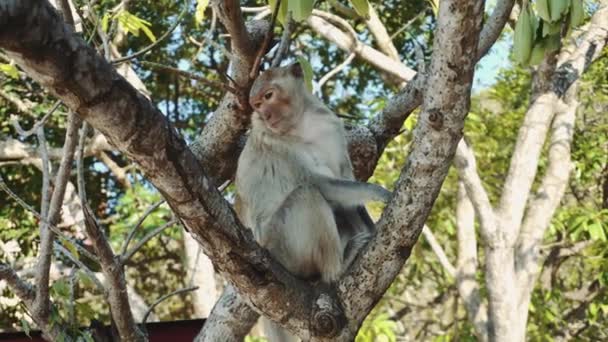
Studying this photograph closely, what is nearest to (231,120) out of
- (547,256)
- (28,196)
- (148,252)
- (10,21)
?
(10,21)

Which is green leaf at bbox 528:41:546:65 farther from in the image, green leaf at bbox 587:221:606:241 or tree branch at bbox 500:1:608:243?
tree branch at bbox 500:1:608:243

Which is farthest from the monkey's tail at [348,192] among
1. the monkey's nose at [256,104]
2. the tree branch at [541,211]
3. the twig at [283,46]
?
the tree branch at [541,211]

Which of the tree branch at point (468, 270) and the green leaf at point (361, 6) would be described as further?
the tree branch at point (468, 270)

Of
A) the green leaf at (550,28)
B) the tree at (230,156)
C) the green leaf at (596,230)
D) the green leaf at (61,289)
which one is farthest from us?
the green leaf at (596,230)

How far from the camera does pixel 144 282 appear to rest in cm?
1267

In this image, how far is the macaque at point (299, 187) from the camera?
4.05m

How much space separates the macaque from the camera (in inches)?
160

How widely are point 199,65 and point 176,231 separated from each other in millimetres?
2052

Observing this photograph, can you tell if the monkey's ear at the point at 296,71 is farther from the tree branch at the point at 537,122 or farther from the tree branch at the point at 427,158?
the tree branch at the point at 537,122

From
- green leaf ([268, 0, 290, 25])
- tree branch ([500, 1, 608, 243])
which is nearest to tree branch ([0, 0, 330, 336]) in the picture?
green leaf ([268, 0, 290, 25])

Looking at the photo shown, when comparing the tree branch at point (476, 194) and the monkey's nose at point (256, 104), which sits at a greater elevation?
the tree branch at point (476, 194)

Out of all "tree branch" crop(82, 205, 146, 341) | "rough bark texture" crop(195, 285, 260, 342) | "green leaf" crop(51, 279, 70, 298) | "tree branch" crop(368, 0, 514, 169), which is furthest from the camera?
"tree branch" crop(368, 0, 514, 169)

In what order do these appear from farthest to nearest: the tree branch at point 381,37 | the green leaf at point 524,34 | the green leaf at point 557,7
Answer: the tree branch at point 381,37 → the green leaf at point 524,34 → the green leaf at point 557,7

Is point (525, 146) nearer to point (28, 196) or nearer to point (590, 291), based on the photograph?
point (590, 291)
